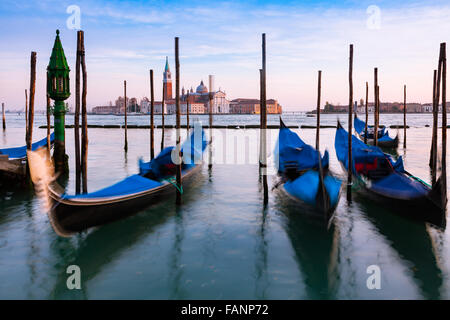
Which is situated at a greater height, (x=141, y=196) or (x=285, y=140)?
(x=285, y=140)

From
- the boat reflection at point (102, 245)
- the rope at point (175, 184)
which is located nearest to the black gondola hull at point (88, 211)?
the boat reflection at point (102, 245)

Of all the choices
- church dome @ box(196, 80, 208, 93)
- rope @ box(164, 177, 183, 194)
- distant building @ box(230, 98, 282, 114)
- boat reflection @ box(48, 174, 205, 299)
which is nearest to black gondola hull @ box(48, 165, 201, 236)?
boat reflection @ box(48, 174, 205, 299)

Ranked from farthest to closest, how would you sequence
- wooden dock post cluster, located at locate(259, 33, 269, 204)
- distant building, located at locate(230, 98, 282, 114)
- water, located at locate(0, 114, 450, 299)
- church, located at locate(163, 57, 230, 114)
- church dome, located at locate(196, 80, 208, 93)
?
distant building, located at locate(230, 98, 282, 114) < church dome, located at locate(196, 80, 208, 93) < church, located at locate(163, 57, 230, 114) < wooden dock post cluster, located at locate(259, 33, 269, 204) < water, located at locate(0, 114, 450, 299)

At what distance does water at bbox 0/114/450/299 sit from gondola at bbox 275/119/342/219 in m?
0.34

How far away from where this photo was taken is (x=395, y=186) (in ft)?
22.3

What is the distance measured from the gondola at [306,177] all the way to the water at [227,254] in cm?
34

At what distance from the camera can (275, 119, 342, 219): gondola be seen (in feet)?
17.9

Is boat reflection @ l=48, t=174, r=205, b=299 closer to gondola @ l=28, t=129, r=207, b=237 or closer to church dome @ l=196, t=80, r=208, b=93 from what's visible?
gondola @ l=28, t=129, r=207, b=237

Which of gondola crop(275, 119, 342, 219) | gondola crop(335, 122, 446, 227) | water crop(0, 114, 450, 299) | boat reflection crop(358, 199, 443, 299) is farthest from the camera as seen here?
gondola crop(335, 122, 446, 227)

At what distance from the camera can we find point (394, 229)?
20.3ft

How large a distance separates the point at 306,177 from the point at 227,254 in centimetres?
278
